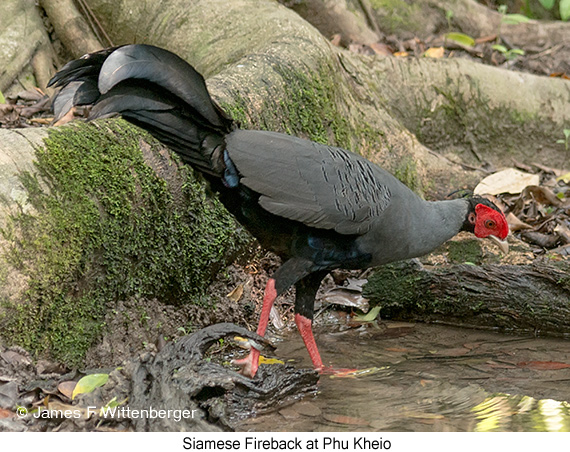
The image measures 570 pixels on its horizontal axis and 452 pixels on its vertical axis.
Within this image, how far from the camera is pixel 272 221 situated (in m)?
3.75

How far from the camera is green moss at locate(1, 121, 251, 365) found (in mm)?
3330

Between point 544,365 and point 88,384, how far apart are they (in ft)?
8.54

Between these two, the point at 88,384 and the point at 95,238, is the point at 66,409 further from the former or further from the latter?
the point at 95,238

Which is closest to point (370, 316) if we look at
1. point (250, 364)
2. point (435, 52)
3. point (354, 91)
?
point (250, 364)

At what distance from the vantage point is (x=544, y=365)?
394cm

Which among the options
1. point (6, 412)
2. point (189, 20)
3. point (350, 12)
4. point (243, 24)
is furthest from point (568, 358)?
point (350, 12)

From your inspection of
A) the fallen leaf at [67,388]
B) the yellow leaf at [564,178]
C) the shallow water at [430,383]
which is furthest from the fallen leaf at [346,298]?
the yellow leaf at [564,178]

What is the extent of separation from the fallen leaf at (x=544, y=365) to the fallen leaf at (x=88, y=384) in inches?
96.1

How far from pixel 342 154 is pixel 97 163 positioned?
1.38 m

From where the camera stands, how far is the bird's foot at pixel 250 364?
135 inches

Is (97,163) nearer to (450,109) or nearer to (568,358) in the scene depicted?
(568,358)

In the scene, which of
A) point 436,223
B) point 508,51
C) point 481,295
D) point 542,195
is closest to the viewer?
point 436,223

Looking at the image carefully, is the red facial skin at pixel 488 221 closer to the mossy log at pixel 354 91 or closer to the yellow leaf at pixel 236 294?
the mossy log at pixel 354 91

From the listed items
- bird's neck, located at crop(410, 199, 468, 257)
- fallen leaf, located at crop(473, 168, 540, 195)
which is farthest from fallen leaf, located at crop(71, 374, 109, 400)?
fallen leaf, located at crop(473, 168, 540, 195)
